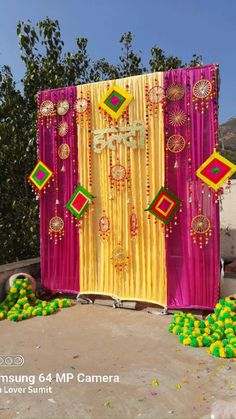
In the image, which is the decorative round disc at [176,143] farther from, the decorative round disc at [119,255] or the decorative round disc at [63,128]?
the decorative round disc at [63,128]

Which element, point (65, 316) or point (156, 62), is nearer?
point (65, 316)

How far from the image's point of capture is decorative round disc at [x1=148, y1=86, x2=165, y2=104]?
17.6 ft

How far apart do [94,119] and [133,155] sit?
0.94 metres

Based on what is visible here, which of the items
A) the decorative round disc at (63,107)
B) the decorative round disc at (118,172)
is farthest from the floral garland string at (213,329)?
the decorative round disc at (63,107)

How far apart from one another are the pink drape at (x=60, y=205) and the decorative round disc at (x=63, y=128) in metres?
0.06

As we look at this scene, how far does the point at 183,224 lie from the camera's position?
17.3 feet

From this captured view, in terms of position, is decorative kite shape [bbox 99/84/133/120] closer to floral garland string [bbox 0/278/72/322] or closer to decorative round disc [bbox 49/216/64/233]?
decorative round disc [bbox 49/216/64/233]

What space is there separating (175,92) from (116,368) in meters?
3.78

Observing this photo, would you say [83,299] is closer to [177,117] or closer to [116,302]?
[116,302]

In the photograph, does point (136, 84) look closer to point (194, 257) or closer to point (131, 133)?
point (131, 133)

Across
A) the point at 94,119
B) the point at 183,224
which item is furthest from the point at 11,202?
the point at 183,224

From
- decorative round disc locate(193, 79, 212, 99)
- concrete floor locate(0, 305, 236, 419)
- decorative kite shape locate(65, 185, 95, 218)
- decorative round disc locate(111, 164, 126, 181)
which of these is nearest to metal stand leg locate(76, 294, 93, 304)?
concrete floor locate(0, 305, 236, 419)

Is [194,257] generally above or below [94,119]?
below

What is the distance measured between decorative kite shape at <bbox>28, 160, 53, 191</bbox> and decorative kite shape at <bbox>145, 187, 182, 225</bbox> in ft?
6.57
